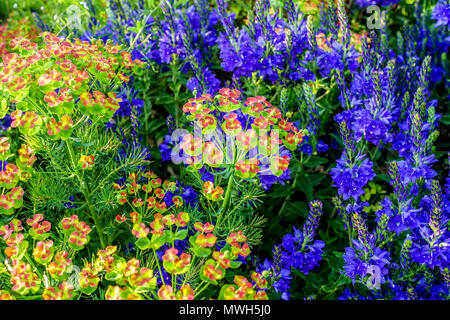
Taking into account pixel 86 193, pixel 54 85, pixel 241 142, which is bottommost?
pixel 86 193

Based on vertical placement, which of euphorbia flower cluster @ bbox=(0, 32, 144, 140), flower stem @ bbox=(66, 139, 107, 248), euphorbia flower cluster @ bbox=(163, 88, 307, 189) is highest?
euphorbia flower cluster @ bbox=(0, 32, 144, 140)

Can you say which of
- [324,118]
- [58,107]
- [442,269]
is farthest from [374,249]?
[58,107]

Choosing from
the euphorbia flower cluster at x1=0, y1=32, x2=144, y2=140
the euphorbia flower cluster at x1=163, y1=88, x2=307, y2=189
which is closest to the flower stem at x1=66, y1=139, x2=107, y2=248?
the euphorbia flower cluster at x1=0, y1=32, x2=144, y2=140

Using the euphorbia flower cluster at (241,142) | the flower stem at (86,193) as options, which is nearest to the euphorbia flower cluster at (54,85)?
the flower stem at (86,193)

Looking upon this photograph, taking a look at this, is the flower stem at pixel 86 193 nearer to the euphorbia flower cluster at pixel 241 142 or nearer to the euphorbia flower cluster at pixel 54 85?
the euphorbia flower cluster at pixel 54 85

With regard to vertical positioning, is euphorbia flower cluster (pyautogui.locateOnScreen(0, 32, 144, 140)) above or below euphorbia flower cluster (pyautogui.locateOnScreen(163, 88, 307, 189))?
above

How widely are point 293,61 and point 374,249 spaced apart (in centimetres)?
101

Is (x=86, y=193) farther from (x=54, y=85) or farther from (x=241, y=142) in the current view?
(x=241, y=142)

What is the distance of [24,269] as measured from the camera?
1266mm

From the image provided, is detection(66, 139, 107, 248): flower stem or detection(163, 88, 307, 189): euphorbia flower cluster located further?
detection(66, 139, 107, 248): flower stem

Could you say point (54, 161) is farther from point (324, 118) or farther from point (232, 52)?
point (324, 118)

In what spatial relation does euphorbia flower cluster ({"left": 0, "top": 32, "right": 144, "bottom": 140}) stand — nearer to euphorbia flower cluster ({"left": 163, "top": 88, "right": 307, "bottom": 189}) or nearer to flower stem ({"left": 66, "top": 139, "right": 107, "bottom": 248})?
flower stem ({"left": 66, "top": 139, "right": 107, "bottom": 248})

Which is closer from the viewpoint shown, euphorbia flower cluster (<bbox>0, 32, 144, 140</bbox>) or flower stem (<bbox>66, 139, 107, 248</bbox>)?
euphorbia flower cluster (<bbox>0, 32, 144, 140</bbox>)

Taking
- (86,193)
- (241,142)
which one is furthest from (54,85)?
(241,142)
